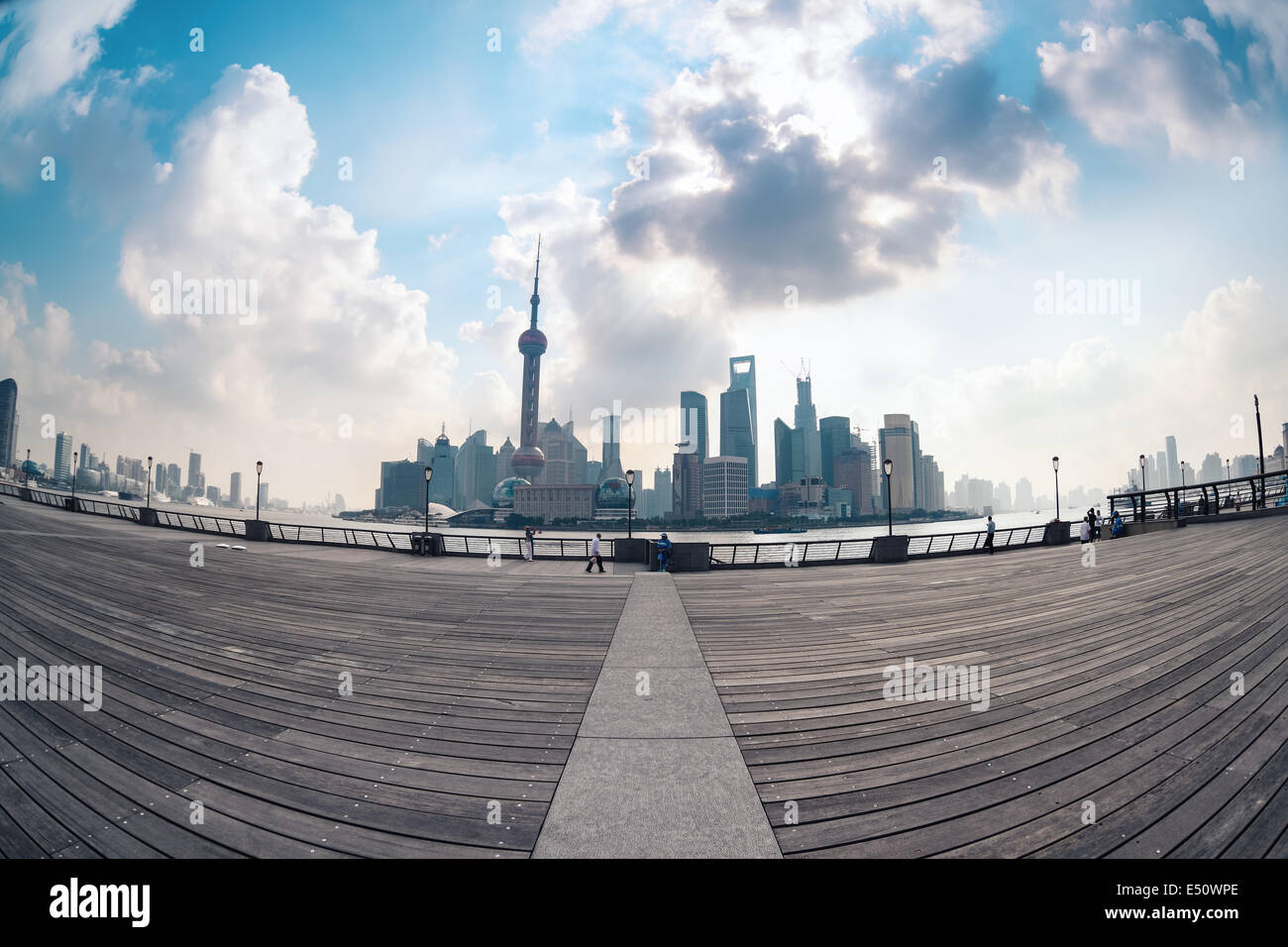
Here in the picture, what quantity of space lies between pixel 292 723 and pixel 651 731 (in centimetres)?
390

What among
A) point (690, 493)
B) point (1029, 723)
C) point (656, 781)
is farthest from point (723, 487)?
point (656, 781)

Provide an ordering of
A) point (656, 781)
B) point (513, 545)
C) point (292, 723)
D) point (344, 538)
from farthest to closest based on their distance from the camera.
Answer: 1. point (513, 545)
2. point (344, 538)
3. point (292, 723)
4. point (656, 781)

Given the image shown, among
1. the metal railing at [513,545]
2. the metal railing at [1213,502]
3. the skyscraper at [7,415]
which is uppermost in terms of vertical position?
the skyscraper at [7,415]

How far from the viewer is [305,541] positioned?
25.2 metres

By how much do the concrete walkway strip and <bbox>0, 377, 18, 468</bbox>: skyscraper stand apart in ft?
546

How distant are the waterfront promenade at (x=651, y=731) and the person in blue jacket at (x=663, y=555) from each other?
5.95 metres

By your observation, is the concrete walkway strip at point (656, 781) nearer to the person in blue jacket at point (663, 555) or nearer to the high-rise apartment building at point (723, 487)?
the person in blue jacket at point (663, 555)

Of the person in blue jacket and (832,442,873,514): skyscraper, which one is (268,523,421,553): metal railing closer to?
the person in blue jacket

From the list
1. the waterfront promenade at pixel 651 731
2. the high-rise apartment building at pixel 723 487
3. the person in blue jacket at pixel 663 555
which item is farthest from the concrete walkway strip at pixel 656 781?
the high-rise apartment building at pixel 723 487

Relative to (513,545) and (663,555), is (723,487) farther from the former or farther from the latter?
(663,555)

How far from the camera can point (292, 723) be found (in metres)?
5.04

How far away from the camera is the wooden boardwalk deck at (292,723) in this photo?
3416 mm

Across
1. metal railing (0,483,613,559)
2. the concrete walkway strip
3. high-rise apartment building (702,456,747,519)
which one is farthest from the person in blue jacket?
high-rise apartment building (702,456,747,519)
